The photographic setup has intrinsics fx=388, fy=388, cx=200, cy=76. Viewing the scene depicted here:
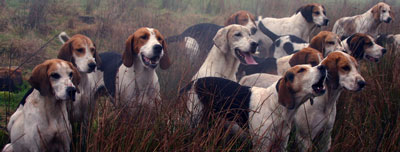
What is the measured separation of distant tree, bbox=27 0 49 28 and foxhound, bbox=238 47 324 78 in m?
5.84

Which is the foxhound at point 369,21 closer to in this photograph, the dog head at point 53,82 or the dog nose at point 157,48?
the dog nose at point 157,48

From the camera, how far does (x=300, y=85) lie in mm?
3752

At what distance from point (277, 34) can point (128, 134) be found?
6640mm

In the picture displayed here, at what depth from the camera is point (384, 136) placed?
12.5 feet

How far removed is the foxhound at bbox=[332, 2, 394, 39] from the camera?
841 centimetres

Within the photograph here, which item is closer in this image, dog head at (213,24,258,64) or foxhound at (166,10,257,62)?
dog head at (213,24,258,64)

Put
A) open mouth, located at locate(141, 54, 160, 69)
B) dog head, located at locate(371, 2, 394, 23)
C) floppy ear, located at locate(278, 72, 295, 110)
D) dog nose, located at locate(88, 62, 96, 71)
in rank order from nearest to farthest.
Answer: floppy ear, located at locate(278, 72, 295, 110)
dog nose, located at locate(88, 62, 96, 71)
open mouth, located at locate(141, 54, 160, 69)
dog head, located at locate(371, 2, 394, 23)

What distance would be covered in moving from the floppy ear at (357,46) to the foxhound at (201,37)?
9.30 ft

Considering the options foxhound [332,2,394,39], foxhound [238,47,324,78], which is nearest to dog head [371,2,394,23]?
foxhound [332,2,394,39]

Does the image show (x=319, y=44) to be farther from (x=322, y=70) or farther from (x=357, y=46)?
(x=322, y=70)

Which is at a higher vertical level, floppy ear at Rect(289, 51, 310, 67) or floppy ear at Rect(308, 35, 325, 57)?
floppy ear at Rect(308, 35, 325, 57)

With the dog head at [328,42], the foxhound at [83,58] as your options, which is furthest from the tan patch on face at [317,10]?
the foxhound at [83,58]

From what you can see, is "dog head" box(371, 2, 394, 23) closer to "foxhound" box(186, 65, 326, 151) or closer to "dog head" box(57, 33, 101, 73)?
"foxhound" box(186, 65, 326, 151)

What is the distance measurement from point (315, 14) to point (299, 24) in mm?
599
